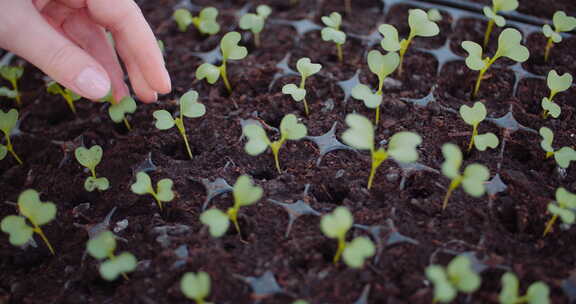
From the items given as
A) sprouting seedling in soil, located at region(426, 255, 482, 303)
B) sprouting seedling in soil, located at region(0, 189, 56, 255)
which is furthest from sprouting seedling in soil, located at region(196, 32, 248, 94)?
sprouting seedling in soil, located at region(426, 255, 482, 303)

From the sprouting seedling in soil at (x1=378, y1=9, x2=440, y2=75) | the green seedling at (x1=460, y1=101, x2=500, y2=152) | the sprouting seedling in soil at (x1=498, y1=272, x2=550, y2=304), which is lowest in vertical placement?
the sprouting seedling in soil at (x1=498, y1=272, x2=550, y2=304)

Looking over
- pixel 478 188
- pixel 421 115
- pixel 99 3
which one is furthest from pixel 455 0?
pixel 99 3

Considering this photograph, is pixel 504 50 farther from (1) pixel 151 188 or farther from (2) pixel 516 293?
(1) pixel 151 188

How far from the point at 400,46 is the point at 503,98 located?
0.28 metres

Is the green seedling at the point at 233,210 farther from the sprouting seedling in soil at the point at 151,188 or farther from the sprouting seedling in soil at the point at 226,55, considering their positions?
the sprouting seedling in soil at the point at 226,55

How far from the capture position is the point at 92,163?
1031mm

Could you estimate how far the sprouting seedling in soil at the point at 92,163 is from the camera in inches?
39.8

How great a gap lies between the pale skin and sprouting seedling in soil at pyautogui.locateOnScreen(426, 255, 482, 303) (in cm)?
68

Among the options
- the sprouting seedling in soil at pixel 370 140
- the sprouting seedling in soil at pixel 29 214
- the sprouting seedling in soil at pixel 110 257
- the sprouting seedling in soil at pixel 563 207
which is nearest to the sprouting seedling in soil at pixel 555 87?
the sprouting seedling in soil at pixel 563 207

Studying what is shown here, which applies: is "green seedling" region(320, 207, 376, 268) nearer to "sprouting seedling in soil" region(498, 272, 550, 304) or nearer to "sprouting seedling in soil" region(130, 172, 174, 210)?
"sprouting seedling in soil" region(498, 272, 550, 304)

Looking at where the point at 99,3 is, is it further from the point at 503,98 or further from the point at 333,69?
the point at 503,98

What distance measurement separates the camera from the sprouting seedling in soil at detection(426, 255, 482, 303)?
0.76m

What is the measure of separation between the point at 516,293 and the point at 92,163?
0.85 meters

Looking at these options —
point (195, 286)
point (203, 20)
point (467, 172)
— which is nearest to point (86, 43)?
point (203, 20)
